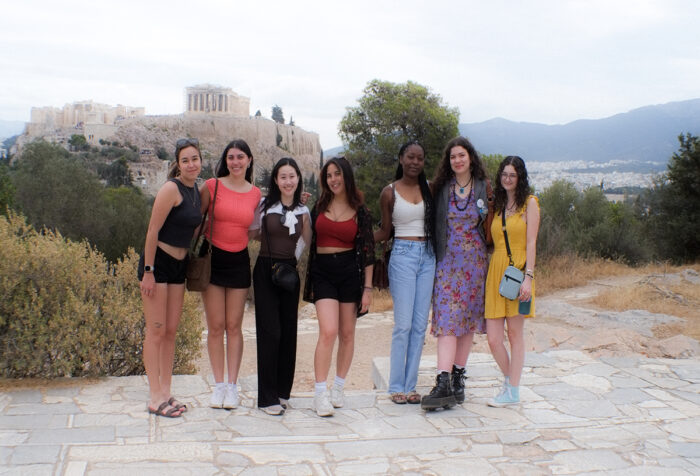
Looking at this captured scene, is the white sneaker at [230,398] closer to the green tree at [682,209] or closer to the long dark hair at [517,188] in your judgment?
the long dark hair at [517,188]

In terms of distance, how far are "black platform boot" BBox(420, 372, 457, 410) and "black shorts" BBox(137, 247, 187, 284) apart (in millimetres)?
1780

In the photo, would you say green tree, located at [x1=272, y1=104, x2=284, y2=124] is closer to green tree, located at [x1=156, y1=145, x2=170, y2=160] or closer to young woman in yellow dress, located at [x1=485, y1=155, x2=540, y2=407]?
green tree, located at [x1=156, y1=145, x2=170, y2=160]

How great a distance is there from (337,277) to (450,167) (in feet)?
3.64

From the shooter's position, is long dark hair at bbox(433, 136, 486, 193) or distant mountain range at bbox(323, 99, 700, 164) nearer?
long dark hair at bbox(433, 136, 486, 193)

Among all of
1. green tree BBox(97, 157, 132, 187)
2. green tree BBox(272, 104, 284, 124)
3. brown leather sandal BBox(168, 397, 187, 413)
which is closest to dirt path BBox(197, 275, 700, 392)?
brown leather sandal BBox(168, 397, 187, 413)

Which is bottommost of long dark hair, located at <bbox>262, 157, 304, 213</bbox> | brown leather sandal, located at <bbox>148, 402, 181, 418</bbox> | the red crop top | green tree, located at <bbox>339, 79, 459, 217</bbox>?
brown leather sandal, located at <bbox>148, 402, 181, 418</bbox>

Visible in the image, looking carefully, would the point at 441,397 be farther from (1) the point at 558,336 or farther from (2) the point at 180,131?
(2) the point at 180,131

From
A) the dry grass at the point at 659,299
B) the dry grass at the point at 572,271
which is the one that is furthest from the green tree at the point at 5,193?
the dry grass at the point at 659,299

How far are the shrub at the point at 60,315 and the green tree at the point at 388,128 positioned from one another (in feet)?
41.1

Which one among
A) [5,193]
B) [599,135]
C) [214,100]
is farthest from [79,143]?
[599,135]

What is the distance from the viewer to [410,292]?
12.5 ft

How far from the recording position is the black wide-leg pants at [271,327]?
12.0ft

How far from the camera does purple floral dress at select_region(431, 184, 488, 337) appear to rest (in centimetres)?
385

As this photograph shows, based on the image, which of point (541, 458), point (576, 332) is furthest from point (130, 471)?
point (576, 332)
